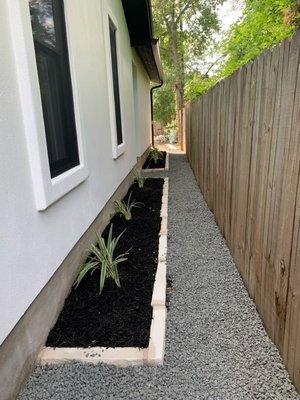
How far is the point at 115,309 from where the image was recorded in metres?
2.25

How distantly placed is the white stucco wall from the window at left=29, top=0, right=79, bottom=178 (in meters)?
0.12

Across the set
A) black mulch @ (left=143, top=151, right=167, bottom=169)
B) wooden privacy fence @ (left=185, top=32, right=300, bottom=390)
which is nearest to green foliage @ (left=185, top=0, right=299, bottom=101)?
wooden privacy fence @ (left=185, top=32, right=300, bottom=390)

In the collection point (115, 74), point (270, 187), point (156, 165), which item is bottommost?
point (156, 165)

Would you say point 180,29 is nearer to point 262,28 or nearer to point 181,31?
point 181,31

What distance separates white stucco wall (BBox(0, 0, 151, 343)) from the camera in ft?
4.95

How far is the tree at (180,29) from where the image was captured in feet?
49.0

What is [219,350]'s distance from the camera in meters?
1.89

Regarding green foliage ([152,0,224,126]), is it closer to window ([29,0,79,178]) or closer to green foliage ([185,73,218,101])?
green foliage ([185,73,218,101])

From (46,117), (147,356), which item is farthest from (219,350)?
(46,117)

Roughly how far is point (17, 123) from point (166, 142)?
20408 mm

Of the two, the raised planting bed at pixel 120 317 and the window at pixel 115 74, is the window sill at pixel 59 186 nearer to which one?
the raised planting bed at pixel 120 317

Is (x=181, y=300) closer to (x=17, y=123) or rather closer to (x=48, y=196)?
(x=48, y=196)

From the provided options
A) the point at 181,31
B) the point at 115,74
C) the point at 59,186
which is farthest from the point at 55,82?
the point at 181,31

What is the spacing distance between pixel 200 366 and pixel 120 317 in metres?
0.67
